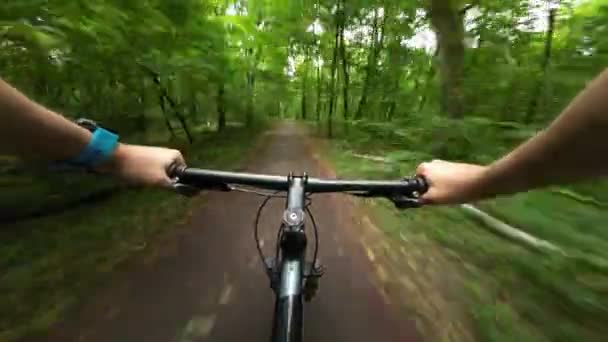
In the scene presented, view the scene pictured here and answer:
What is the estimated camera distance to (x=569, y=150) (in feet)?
2.49

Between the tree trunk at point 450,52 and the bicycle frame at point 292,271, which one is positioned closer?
the bicycle frame at point 292,271

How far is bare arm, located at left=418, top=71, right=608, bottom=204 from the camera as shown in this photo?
669 millimetres

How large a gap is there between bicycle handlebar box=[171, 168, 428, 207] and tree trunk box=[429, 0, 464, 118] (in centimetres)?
564

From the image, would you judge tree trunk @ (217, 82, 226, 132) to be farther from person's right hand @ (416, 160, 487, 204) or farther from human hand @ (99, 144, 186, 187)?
person's right hand @ (416, 160, 487, 204)

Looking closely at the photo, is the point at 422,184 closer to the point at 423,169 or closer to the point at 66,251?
the point at 423,169

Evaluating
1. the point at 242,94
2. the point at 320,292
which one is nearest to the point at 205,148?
the point at 242,94

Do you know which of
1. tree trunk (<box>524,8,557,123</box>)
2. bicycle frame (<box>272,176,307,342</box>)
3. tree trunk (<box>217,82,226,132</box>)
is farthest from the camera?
tree trunk (<box>217,82,226,132</box>)

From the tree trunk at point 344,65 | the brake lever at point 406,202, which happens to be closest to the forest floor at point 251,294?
the brake lever at point 406,202

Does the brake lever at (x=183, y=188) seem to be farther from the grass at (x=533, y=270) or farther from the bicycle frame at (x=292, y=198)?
the grass at (x=533, y=270)

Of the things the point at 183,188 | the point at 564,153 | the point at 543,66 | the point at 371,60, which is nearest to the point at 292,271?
the point at 183,188

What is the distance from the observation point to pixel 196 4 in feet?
25.6

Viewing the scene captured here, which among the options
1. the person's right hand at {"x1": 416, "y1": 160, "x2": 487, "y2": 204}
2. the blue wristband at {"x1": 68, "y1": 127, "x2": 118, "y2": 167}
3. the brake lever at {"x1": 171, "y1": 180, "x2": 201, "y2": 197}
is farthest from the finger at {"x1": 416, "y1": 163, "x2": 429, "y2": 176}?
the blue wristband at {"x1": 68, "y1": 127, "x2": 118, "y2": 167}

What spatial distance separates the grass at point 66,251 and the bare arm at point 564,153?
329cm

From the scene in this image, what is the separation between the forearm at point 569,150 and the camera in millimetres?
667
